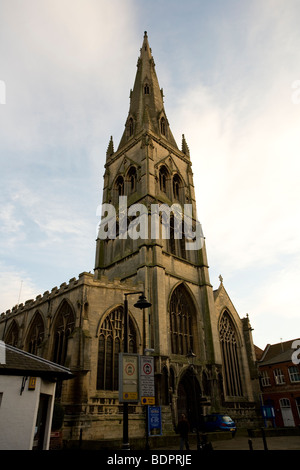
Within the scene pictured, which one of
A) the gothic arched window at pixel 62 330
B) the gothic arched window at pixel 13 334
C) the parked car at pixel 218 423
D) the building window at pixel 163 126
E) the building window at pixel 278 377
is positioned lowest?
the parked car at pixel 218 423

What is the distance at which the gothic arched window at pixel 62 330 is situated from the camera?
72.0 feet

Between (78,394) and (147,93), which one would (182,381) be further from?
(147,93)

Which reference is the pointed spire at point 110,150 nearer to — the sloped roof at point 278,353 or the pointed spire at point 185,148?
the pointed spire at point 185,148

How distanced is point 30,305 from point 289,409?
26358mm

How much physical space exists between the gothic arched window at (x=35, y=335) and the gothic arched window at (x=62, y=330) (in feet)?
8.21

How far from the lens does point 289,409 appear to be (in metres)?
31.2

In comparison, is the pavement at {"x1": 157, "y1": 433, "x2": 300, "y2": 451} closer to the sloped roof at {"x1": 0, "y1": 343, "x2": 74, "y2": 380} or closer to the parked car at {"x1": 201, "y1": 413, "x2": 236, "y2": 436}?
the parked car at {"x1": 201, "y1": 413, "x2": 236, "y2": 436}

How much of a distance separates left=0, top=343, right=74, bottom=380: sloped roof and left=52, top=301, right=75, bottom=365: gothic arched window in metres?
11.0

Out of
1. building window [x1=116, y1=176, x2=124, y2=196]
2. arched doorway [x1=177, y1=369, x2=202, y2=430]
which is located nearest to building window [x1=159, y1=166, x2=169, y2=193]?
building window [x1=116, y1=176, x2=124, y2=196]

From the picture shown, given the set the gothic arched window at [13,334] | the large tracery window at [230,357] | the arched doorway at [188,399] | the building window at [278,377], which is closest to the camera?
the arched doorway at [188,399]

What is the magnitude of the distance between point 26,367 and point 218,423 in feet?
50.8

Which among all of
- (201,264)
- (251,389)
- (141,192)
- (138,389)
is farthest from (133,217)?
(138,389)

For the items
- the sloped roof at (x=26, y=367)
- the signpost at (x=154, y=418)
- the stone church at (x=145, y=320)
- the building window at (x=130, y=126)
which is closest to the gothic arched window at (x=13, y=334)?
the stone church at (x=145, y=320)

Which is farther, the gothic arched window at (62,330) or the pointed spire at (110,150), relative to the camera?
the pointed spire at (110,150)
